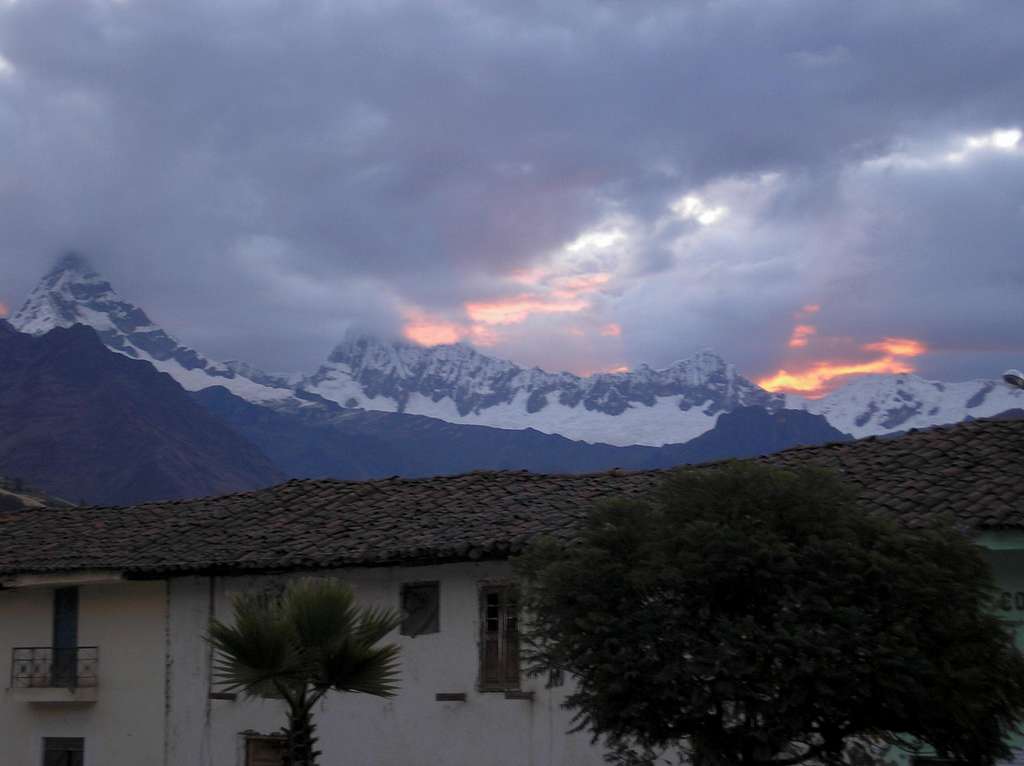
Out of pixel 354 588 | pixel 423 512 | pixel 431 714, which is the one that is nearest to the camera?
pixel 431 714

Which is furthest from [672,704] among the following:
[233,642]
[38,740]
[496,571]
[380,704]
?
[38,740]

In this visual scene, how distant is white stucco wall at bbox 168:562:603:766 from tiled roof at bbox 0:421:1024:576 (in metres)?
0.63

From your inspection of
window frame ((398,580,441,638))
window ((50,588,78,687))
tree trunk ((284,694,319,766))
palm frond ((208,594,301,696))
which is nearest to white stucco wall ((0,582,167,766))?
window ((50,588,78,687))

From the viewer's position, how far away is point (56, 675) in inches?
1030

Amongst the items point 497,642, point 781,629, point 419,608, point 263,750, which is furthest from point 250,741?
point 781,629

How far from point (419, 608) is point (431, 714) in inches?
64.3

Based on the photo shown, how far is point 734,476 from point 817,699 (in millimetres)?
2156

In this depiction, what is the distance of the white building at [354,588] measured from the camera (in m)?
20.5

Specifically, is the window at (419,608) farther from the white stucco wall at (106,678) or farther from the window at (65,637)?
the window at (65,637)

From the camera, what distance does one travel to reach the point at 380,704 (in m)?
22.4

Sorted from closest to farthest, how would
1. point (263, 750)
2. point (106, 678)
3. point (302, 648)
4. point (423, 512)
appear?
point (302, 648) < point (263, 750) < point (423, 512) < point (106, 678)

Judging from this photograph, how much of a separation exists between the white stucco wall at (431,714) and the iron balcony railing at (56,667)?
9.89 ft

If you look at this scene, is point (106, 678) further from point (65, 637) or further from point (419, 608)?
point (419, 608)

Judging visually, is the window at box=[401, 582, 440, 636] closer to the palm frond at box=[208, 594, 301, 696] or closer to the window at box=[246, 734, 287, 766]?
the window at box=[246, 734, 287, 766]
